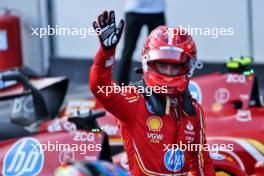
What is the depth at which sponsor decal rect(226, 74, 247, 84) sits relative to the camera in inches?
260

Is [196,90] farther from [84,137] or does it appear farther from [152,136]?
[152,136]

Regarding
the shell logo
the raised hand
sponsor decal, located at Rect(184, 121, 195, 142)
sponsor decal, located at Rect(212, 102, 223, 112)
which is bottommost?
sponsor decal, located at Rect(212, 102, 223, 112)

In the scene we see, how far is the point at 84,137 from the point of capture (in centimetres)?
497

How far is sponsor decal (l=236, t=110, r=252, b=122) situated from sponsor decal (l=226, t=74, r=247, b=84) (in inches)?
17.4

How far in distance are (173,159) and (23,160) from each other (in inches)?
42.2

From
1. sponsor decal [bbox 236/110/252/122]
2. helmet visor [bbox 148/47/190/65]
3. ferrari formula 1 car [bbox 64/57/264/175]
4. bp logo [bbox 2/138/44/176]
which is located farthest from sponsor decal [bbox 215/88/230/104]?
helmet visor [bbox 148/47/190/65]

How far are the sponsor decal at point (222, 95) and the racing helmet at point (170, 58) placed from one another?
8.00 feet

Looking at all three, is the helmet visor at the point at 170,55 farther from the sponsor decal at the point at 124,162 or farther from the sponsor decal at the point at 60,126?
the sponsor decal at the point at 60,126

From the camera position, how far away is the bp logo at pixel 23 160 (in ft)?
15.6

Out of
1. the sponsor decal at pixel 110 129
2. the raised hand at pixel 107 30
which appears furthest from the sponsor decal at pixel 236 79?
the raised hand at pixel 107 30

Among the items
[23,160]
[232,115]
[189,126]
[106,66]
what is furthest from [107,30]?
[232,115]

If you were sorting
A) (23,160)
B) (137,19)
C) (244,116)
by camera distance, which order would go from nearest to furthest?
1. (23,160)
2. (244,116)
3. (137,19)

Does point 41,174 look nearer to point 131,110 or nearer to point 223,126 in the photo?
point 131,110

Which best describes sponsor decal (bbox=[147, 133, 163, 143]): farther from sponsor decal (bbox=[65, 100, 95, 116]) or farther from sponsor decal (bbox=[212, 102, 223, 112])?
sponsor decal (bbox=[65, 100, 95, 116])
